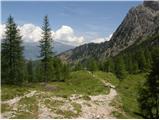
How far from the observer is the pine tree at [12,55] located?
58312mm

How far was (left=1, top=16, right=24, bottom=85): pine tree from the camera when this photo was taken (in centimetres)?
5831

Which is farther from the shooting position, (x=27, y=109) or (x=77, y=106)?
(x=77, y=106)

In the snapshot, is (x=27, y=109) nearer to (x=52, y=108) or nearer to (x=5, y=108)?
(x=5, y=108)

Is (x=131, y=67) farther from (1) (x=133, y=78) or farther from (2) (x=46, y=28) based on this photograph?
(2) (x=46, y=28)

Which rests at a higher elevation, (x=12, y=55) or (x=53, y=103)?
(x=12, y=55)

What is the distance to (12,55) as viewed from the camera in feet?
196

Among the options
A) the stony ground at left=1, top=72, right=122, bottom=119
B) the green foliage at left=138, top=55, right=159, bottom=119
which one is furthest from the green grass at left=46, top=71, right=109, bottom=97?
the green foliage at left=138, top=55, right=159, bottom=119

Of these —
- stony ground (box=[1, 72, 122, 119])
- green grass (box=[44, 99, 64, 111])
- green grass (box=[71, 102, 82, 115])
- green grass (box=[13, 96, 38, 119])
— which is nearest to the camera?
green grass (box=[13, 96, 38, 119])

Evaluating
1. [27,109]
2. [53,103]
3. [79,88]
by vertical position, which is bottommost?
[27,109]

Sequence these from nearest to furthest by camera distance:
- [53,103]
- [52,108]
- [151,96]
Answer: [52,108] → [151,96] → [53,103]

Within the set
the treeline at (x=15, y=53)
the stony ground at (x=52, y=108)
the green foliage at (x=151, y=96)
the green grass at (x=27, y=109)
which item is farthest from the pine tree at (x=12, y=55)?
the green foliage at (x=151, y=96)

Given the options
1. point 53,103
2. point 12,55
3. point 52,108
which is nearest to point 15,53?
point 12,55

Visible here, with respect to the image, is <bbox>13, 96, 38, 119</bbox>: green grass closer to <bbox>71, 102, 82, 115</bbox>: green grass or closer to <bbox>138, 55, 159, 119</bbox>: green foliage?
<bbox>71, 102, 82, 115</bbox>: green grass

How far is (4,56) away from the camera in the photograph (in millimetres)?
59812
